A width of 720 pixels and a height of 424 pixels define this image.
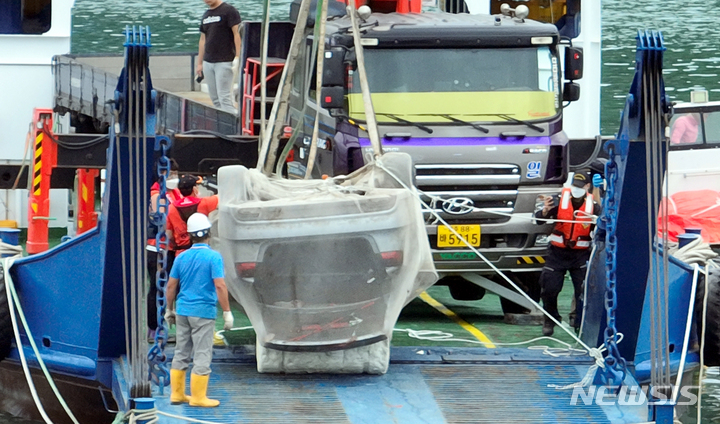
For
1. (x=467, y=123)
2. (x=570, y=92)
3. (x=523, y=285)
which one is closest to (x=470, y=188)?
(x=467, y=123)

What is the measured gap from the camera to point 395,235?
9.23 metres

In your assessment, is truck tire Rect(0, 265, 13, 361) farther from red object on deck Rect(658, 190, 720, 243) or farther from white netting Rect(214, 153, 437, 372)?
red object on deck Rect(658, 190, 720, 243)

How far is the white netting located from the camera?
9.04 m

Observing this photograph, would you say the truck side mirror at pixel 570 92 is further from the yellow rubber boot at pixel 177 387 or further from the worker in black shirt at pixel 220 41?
the yellow rubber boot at pixel 177 387

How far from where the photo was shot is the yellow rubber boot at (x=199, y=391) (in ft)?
28.5

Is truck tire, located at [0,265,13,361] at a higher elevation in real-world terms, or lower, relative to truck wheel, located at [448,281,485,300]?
higher

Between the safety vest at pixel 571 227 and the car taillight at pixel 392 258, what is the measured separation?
2.78 metres

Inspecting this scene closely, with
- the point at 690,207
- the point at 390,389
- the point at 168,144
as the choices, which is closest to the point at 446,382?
the point at 390,389

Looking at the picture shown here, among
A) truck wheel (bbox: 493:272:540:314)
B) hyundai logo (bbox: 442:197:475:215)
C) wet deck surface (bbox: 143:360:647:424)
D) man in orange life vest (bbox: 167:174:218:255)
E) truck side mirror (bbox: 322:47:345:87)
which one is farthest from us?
truck wheel (bbox: 493:272:540:314)

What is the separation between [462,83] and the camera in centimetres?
1186

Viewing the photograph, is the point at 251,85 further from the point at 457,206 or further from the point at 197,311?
the point at 197,311

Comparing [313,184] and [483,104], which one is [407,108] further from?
[313,184]

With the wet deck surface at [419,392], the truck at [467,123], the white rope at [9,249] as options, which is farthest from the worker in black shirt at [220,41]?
the wet deck surface at [419,392]

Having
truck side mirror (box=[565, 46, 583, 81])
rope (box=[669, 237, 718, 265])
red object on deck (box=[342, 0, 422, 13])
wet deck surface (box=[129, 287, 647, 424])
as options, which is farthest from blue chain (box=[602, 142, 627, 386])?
red object on deck (box=[342, 0, 422, 13])
